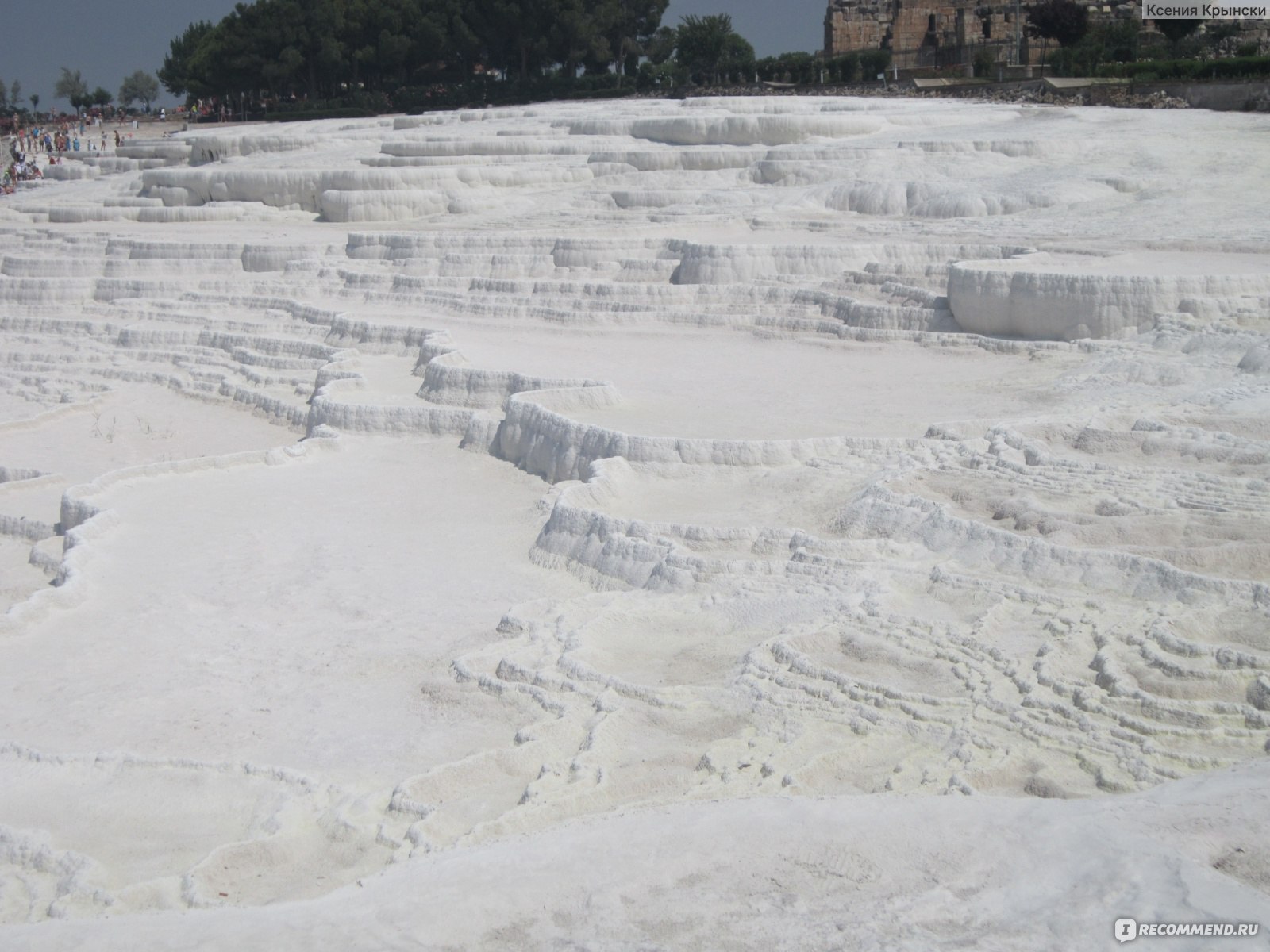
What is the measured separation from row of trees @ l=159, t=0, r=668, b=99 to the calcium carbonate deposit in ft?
68.1

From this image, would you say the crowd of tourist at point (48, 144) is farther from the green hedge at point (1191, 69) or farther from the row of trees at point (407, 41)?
the green hedge at point (1191, 69)

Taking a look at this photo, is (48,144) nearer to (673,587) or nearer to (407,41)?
(407,41)

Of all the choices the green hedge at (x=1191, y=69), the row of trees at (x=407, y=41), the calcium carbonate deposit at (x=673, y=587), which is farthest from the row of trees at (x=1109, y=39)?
the row of trees at (x=407, y=41)

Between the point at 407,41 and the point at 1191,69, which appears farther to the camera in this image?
the point at 407,41

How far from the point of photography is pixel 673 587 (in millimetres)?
6676

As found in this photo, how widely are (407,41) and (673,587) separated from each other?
30.7m

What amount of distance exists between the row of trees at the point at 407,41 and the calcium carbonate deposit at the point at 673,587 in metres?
20.8

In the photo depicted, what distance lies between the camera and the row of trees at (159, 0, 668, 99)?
3425cm

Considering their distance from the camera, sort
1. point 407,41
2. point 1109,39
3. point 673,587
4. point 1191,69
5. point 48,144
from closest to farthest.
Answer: point 673,587
point 1191,69
point 1109,39
point 48,144
point 407,41

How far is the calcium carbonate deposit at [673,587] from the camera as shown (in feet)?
12.2

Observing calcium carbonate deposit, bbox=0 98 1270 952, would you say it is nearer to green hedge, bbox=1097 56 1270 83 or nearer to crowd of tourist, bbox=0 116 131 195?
green hedge, bbox=1097 56 1270 83

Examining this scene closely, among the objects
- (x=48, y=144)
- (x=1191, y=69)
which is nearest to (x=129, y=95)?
(x=48, y=144)

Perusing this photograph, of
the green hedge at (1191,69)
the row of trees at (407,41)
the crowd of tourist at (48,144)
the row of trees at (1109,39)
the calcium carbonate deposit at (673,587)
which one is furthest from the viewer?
the row of trees at (407,41)

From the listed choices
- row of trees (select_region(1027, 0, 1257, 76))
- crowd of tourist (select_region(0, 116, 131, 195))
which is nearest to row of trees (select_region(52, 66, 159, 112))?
crowd of tourist (select_region(0, 116, 131, 195))
